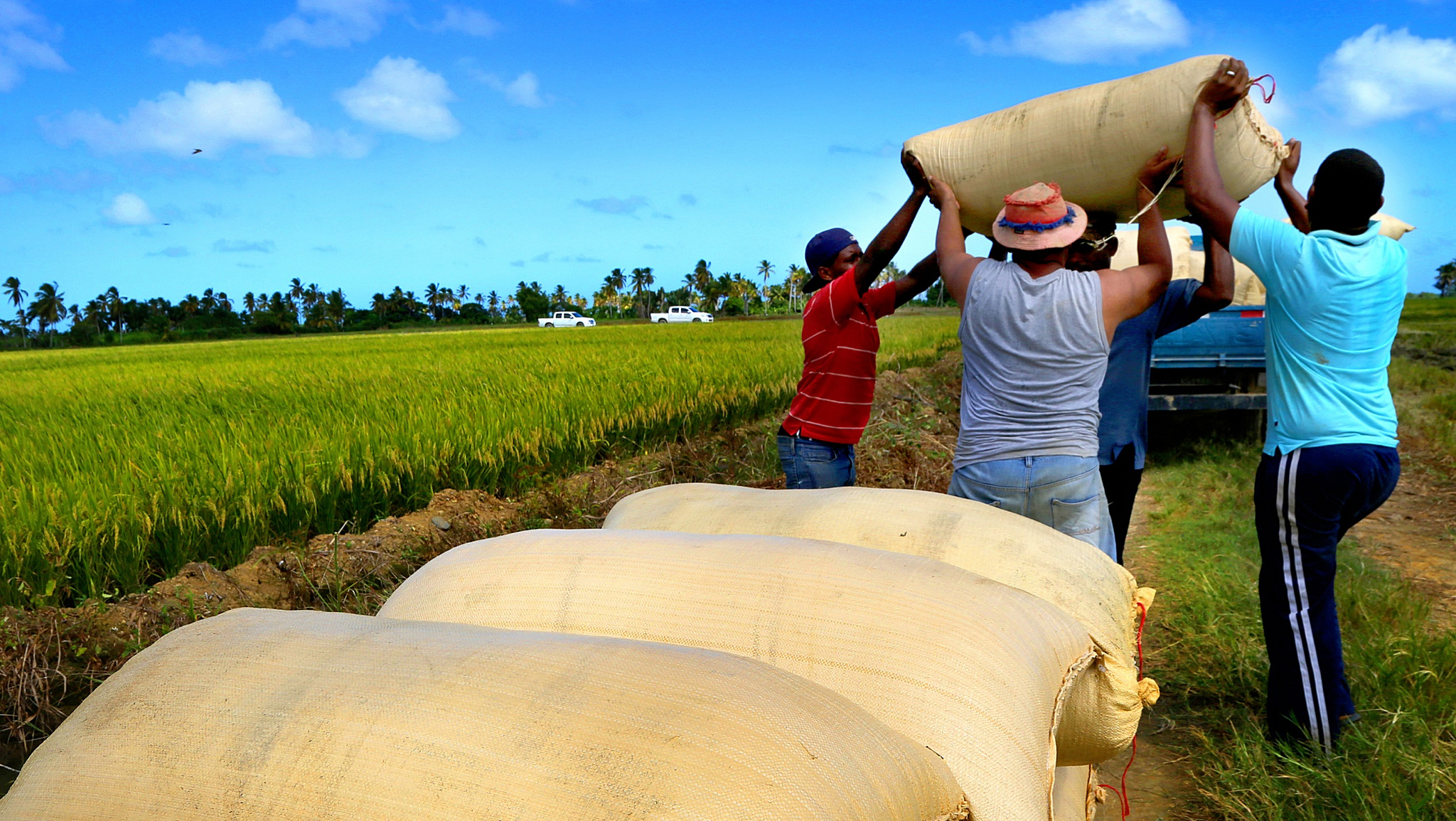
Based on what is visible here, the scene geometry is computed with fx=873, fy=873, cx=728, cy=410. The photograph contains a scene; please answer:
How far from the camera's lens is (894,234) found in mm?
2682

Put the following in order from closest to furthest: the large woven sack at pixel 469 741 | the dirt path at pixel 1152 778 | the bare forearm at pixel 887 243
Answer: the large woven sack at pixel 469 741
the dirt path at pixel 1152 778
the bare forearm at pixel 887 243

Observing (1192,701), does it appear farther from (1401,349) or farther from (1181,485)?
(1401,349)

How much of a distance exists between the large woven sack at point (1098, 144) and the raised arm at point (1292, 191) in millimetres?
147

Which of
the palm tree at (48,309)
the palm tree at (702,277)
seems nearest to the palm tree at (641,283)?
the palm tree at (702,277)

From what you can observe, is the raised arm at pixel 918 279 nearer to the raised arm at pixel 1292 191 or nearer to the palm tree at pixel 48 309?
the raised arm at pixel 1292 191

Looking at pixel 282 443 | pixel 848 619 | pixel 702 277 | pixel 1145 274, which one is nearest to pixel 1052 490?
pixel 1145 274

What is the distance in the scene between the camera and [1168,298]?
2990mm

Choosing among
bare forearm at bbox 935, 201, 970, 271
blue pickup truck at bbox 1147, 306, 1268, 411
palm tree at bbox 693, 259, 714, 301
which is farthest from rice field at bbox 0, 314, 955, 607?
palm tree at bbox 693, 259, 714, 301

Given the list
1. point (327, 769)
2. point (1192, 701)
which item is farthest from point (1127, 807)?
point (327, 769)

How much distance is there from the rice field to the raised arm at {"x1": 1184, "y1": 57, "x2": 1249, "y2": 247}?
11.4ft

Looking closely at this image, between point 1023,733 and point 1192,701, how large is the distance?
1.92 metres

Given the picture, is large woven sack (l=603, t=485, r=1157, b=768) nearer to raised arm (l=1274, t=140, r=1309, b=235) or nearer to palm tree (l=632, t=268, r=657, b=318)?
raised arm (l=1274, t=140, r=1309, b=235)

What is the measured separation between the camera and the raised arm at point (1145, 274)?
87.5 inches

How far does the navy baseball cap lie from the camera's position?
10.2 feet
